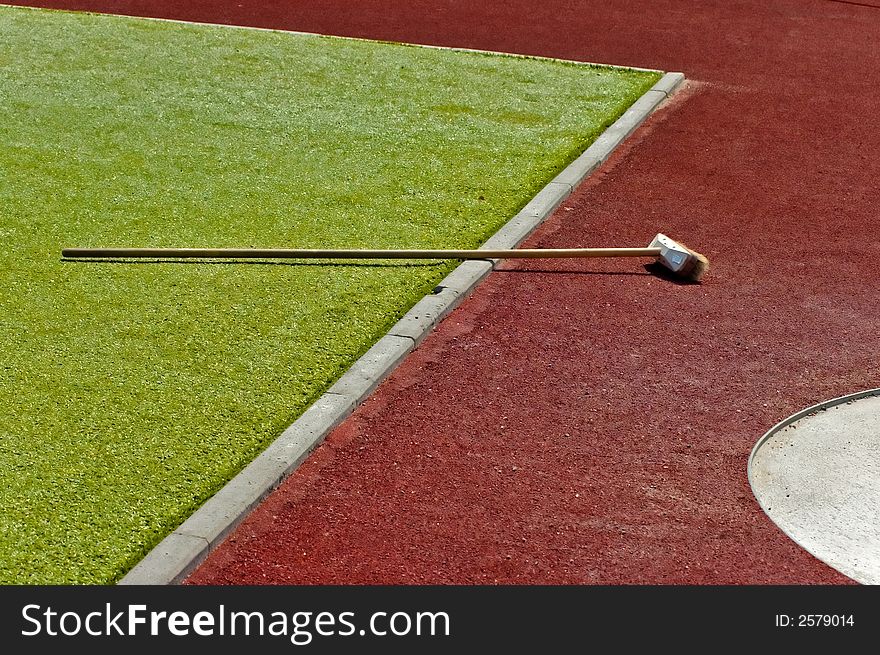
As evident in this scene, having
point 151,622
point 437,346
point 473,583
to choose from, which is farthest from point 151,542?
point 437,346

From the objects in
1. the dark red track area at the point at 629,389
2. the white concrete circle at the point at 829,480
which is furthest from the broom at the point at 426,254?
the white concrete circle at the point at 829,480

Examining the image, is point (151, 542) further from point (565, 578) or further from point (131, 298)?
point (131, 298)

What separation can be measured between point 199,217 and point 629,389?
3.46m

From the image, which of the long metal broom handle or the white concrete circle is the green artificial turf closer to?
the long metal broom handle

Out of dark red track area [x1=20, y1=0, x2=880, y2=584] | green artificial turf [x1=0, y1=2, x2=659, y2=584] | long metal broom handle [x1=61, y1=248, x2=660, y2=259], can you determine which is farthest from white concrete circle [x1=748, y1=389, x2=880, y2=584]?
green artificial turf [x1=0, y1=2, x2=659, y2=584]

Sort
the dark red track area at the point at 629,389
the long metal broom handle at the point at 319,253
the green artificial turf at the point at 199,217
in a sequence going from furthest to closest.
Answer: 1. the long metal broom handle at the point at 319,253
2. the green artificial turf at the point at 199,217
3. the dark red track area at the point at 629,389

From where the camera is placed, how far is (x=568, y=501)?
16.1ft

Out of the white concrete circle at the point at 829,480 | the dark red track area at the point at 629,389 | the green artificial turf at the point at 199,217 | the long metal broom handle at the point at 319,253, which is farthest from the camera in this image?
the long metal broom handle at the point at 319,253

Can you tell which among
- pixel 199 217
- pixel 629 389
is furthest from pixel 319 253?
pixel 629 389

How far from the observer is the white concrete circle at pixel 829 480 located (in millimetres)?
4707

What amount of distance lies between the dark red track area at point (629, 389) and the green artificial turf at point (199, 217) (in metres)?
0.48

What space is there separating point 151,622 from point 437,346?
8.27 ft

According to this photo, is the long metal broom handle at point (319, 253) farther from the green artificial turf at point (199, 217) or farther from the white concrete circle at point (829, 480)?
the white concrete circle at point (829, 480)

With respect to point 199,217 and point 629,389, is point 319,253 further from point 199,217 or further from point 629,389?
point 629,389
